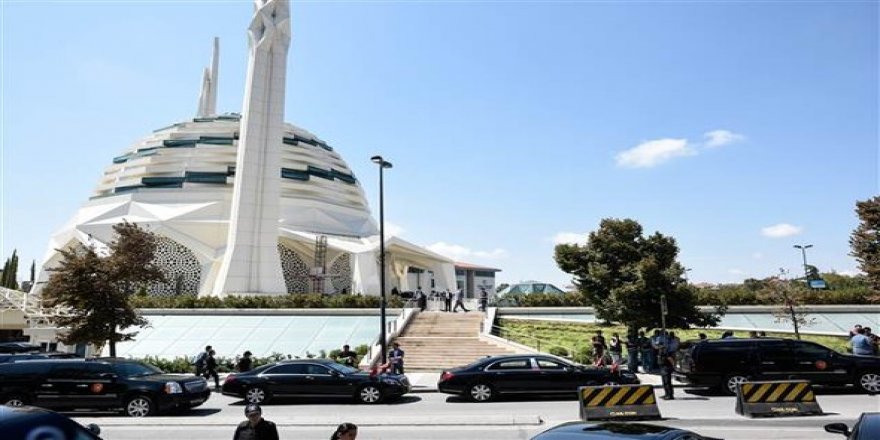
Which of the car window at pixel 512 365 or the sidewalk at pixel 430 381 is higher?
the car window at pixel 512 365

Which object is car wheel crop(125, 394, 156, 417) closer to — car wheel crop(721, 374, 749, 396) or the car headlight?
the car headlight

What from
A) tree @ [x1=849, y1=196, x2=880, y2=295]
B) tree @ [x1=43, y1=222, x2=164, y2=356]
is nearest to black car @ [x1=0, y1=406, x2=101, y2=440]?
tree @ [x1=43, y1=222, x2=164, y2=356]

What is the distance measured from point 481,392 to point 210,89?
89.8 meters

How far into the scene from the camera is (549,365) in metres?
14.1

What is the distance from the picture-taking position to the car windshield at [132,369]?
12555 mm

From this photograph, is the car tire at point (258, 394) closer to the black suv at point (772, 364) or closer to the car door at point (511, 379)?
the car door at point (511, 379)

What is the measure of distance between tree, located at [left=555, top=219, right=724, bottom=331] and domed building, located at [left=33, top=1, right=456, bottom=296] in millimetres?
26866

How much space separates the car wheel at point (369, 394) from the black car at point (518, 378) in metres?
1.54

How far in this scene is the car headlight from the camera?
12.3 meters

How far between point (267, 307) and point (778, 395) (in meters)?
25.3

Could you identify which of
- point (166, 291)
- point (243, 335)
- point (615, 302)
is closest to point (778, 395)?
point (615, 302)

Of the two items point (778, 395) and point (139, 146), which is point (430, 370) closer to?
point (778, 395)

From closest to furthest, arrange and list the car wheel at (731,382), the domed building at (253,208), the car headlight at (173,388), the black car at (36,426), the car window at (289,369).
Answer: the black car at (36,426), the car headlight at (173,388), the car wheel at (731,382), the car window at (289,369), the domed building at (253,208)

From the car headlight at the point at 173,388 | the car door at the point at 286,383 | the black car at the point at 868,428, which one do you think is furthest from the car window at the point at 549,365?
the black car at the point at 868,428
